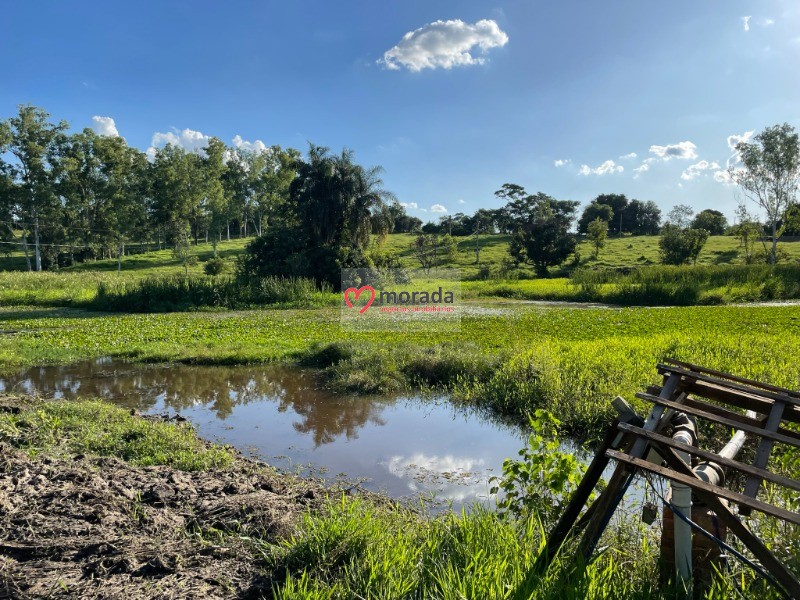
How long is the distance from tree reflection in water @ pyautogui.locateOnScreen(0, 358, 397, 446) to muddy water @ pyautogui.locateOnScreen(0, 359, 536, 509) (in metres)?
0.02

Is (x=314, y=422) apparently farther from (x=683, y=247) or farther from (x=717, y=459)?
(x=683, y=247)

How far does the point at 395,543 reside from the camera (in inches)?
132

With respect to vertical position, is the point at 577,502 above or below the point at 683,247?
below

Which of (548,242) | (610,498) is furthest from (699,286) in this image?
(610,498)

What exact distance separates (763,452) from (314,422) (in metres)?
6.54

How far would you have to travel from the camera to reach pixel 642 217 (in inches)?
2825

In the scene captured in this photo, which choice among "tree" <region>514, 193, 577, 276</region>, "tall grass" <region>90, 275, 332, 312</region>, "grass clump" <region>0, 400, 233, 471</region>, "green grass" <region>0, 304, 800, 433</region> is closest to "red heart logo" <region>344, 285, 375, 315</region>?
"tall grass" <region>90, 275, 332, 312</region>

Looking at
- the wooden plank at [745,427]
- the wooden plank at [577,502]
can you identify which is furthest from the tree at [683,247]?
the wooden plank at [577,502]

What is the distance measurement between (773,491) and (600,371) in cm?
399

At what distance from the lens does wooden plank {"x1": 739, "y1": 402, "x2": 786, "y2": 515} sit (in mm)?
2227

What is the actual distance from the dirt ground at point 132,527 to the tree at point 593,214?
66.5 metres

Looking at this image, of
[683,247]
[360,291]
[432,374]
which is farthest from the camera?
[683,247]

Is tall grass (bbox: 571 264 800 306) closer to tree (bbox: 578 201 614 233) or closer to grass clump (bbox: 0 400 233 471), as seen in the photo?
grass clump (bbox: 0 400 233 471)

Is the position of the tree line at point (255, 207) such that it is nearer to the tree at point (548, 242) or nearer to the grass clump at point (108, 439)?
the tree at point (548, 242)
